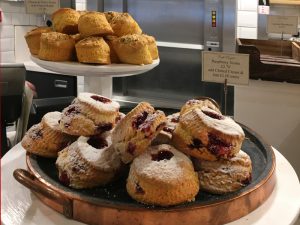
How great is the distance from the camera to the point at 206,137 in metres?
0.88

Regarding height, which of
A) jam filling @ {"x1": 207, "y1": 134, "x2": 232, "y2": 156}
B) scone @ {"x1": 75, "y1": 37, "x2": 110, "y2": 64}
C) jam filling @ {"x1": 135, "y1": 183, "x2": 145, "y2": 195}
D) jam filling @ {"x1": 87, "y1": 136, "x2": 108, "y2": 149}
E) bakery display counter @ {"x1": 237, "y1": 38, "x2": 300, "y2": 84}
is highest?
scone @ {"x1": 75, "y1": 37, "x2": 110, "y2": 64}

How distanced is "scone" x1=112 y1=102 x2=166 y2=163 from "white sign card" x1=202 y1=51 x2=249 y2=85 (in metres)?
0.46

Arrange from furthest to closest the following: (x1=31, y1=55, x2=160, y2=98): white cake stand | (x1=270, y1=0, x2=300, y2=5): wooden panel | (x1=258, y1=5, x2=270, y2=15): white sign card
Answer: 1. (x1=258, y1=5, x2=270, y2=15): white sign card
2. (x1=270, y1=0, x2=300, y2=5): wooden panel
3. (x1=31, y1=55, x2=160, y2=98): white cake stand

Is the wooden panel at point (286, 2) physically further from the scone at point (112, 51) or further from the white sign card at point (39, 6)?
the scone at point (112, 51)

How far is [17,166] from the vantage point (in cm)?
112

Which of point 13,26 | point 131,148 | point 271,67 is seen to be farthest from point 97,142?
point 13,26

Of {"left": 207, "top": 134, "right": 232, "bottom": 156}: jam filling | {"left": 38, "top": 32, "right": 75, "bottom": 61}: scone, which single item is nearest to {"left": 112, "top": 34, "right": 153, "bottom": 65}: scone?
{"left": 38, "top": 32, "right": 75, "bottom": 61}: scone

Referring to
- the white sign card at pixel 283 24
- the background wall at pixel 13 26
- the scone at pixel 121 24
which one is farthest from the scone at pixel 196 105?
the background wall at pixel 13 26

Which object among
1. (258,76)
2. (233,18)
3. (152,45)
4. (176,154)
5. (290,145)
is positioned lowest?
(290,145)

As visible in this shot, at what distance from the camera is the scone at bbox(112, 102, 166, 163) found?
863 mm

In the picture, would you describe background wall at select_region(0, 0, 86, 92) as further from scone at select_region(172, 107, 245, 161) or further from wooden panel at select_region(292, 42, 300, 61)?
scone at select_region(172, 107, 245, 161)

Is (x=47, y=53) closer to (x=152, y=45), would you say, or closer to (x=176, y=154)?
(x=152, y=45)

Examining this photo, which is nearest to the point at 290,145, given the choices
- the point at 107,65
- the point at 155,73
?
the point at 107,65

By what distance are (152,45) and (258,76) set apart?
0.65m
